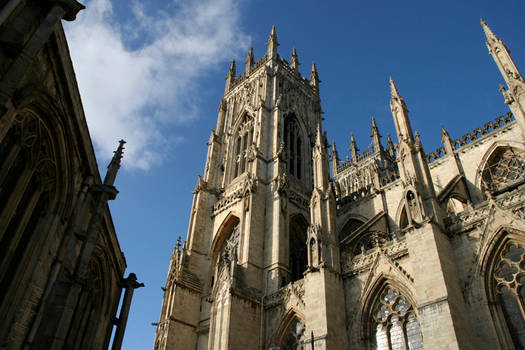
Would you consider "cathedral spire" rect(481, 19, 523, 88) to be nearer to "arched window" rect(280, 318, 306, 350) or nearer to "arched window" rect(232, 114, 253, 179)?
"arched window" rect(280, 318, 306, 350)

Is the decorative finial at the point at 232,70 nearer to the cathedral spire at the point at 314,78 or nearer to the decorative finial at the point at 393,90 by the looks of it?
the cathedral spire at the point at 314,78

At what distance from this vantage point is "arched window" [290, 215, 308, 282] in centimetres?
2464

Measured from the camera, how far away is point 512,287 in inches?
500

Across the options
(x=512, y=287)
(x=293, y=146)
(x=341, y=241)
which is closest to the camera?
(x=512, y=287)

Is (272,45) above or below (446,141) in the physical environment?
above

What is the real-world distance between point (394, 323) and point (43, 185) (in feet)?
39.3

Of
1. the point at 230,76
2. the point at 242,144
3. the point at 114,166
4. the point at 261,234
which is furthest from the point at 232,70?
the point at 114,166

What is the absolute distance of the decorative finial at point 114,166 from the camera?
1152cm

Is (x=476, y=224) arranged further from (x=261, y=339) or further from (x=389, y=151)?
(x=389, y=151)

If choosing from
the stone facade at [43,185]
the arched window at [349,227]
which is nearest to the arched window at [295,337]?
the arched window at [349,227]

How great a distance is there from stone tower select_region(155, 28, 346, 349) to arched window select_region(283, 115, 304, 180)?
8 cm

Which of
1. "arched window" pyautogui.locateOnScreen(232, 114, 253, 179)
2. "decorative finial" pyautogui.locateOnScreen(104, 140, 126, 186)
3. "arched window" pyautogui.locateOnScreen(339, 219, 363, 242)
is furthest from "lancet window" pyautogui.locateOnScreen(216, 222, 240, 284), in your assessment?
"decorative finial" pyautogui.locateOnScreen(104, 140, 126, 186)

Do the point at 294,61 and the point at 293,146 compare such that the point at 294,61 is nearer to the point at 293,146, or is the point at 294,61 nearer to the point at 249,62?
the point at 249,62

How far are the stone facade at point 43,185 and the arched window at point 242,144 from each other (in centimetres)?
1837
